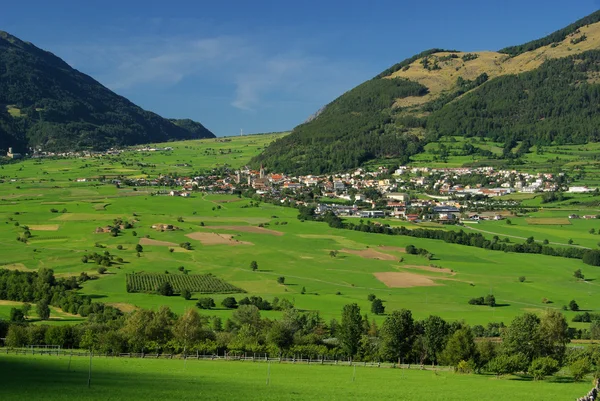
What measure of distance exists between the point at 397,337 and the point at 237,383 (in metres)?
14.7

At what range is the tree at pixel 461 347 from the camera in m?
39.8

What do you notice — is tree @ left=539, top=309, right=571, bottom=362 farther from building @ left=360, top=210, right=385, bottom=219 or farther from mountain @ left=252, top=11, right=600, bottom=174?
mountain @ left=252, top=11, right=600, bottom=174

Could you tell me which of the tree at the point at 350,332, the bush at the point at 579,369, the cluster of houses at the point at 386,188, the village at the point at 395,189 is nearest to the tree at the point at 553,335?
the bush at the point at 579,369

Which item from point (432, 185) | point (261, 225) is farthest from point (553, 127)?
point (261, 225)

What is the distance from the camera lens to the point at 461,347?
39.9 meters

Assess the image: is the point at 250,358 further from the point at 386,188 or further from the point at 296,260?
the point at 386,188

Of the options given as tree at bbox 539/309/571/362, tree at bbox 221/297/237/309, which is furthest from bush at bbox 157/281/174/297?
tree at bbox 539/309/571/362

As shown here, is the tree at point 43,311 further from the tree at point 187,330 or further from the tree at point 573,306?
the tree at point 573,306

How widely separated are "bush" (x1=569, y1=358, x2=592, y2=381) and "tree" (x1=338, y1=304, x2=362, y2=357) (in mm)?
13357

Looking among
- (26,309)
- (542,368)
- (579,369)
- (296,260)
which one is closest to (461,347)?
(542,368)

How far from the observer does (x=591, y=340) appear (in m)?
47.8

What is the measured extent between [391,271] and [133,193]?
260 feet

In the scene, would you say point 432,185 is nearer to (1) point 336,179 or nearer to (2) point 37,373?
(1) point 336,179

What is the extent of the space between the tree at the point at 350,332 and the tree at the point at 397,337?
5.71ft
